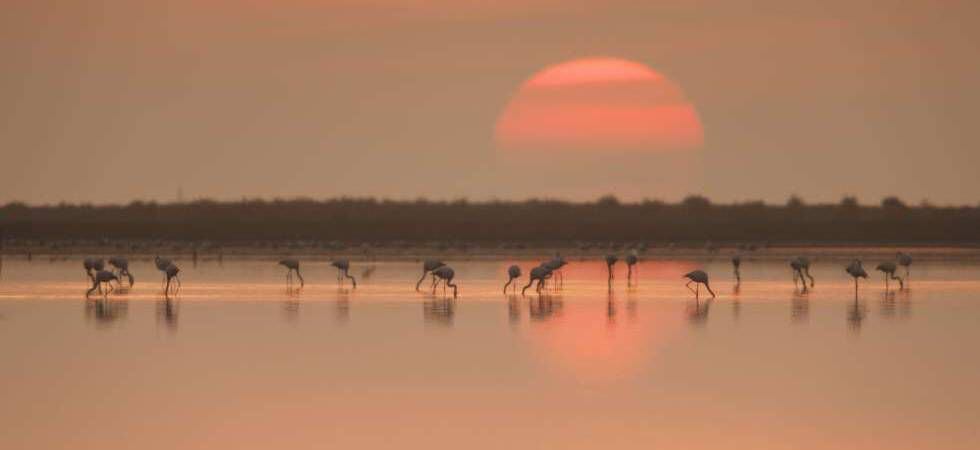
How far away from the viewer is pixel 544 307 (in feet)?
95.4

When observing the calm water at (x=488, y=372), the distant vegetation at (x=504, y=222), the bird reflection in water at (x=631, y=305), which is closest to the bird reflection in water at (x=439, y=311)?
the calm water at (x=488, y=372)

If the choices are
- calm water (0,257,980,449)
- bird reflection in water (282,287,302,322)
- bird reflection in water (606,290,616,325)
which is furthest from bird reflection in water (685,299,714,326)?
bird reflection in water (282,287,302,322)

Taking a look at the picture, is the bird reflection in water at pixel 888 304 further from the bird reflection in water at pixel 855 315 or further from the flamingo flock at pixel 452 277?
the flamingo flock at pixel 452 277

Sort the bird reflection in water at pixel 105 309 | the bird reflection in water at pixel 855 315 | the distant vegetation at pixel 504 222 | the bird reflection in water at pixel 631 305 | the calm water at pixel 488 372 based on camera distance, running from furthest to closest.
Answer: the distant vegetation at pixel 504 222
the bird reflection in water at pixel 631 305
the bird reflection in water at pixel 105 309
the bird reflection in water at pixel 855 315
the calm water at pixel 488 372

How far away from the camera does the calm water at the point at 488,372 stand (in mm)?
14594

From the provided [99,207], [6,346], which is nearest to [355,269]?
[6,346]

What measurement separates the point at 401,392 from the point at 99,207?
110 m

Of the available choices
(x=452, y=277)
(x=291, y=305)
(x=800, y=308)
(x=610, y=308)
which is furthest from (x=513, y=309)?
(x=800, y=308)

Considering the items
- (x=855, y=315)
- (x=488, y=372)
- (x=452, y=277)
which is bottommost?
(x=488, y=372)

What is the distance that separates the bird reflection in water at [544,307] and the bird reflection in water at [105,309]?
20.9ft

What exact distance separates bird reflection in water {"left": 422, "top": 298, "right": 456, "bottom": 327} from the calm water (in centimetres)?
12

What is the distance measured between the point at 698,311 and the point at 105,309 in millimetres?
9632

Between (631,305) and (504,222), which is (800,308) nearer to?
(631,305)

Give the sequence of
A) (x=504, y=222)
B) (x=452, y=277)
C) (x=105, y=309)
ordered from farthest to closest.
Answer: (x=504, y=222) < (x=452, y=277) < (x=105, y=309)
